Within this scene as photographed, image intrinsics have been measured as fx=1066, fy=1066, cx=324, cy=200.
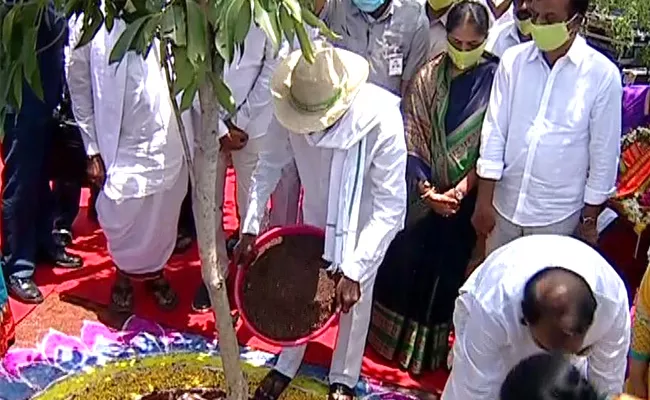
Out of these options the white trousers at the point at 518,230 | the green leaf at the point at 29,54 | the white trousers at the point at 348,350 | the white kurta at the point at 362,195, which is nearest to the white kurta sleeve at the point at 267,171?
the white kurta at the point at 362,195

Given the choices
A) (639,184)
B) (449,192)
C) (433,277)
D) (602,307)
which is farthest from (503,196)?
(602,307)

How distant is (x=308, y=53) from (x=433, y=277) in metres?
1.72

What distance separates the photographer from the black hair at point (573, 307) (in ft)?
8.17

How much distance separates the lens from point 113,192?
4207 millimetres

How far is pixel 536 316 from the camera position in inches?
99.3

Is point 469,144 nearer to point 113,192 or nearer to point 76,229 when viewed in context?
point 113,192

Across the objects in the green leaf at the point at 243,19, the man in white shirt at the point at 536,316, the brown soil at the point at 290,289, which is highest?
the green leaf at the point at 243,19

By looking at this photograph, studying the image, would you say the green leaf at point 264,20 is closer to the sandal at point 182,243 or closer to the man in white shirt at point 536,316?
Result: the man in white shirt at point 536,316

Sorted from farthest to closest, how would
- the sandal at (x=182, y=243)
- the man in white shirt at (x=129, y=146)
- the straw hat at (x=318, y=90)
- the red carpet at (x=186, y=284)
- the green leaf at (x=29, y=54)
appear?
the sandal at (x=182, y=243) < the red carpet at (x=186, y=284) < the man in white shirt at (x=129, y=146) < the straw hat at (x=318, y=90) < the green leaf at (x=29, y=54)

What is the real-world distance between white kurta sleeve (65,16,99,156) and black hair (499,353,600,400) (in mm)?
2431

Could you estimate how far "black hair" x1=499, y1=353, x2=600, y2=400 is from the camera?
84.7 inches

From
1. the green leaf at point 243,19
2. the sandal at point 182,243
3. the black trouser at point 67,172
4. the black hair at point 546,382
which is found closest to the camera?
the black hair at point 546,382

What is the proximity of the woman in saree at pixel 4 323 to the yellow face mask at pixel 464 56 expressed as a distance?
6.12 ft

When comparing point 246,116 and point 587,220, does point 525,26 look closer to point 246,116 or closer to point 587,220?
point 587,220
